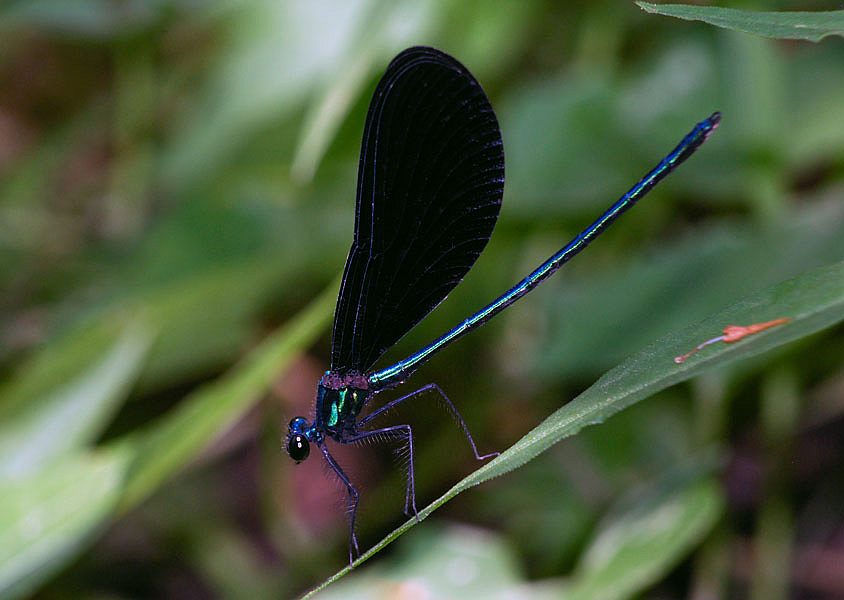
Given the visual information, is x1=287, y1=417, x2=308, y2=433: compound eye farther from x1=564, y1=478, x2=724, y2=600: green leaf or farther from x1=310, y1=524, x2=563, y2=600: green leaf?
x1=564, y1=478, x2=724, y2=600: green leaf

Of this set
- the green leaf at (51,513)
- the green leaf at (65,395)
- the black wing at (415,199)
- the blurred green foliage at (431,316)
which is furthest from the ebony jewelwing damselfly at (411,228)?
the green leaf at (65,395)

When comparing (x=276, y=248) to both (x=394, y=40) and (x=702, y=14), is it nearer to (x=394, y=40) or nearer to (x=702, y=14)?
(x=394, y=40)

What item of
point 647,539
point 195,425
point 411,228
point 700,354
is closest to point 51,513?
point 195,425

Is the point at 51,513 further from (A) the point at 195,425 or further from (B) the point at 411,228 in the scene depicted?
(B) the point at 411,228

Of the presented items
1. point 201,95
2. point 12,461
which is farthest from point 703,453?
point 201,95

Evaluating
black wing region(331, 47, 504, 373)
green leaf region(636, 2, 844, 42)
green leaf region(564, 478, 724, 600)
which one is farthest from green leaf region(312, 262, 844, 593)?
A: green leaf region(564, 478, 724, 600)

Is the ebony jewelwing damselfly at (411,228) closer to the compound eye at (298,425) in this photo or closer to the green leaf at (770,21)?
the compound eye at (298,425)
